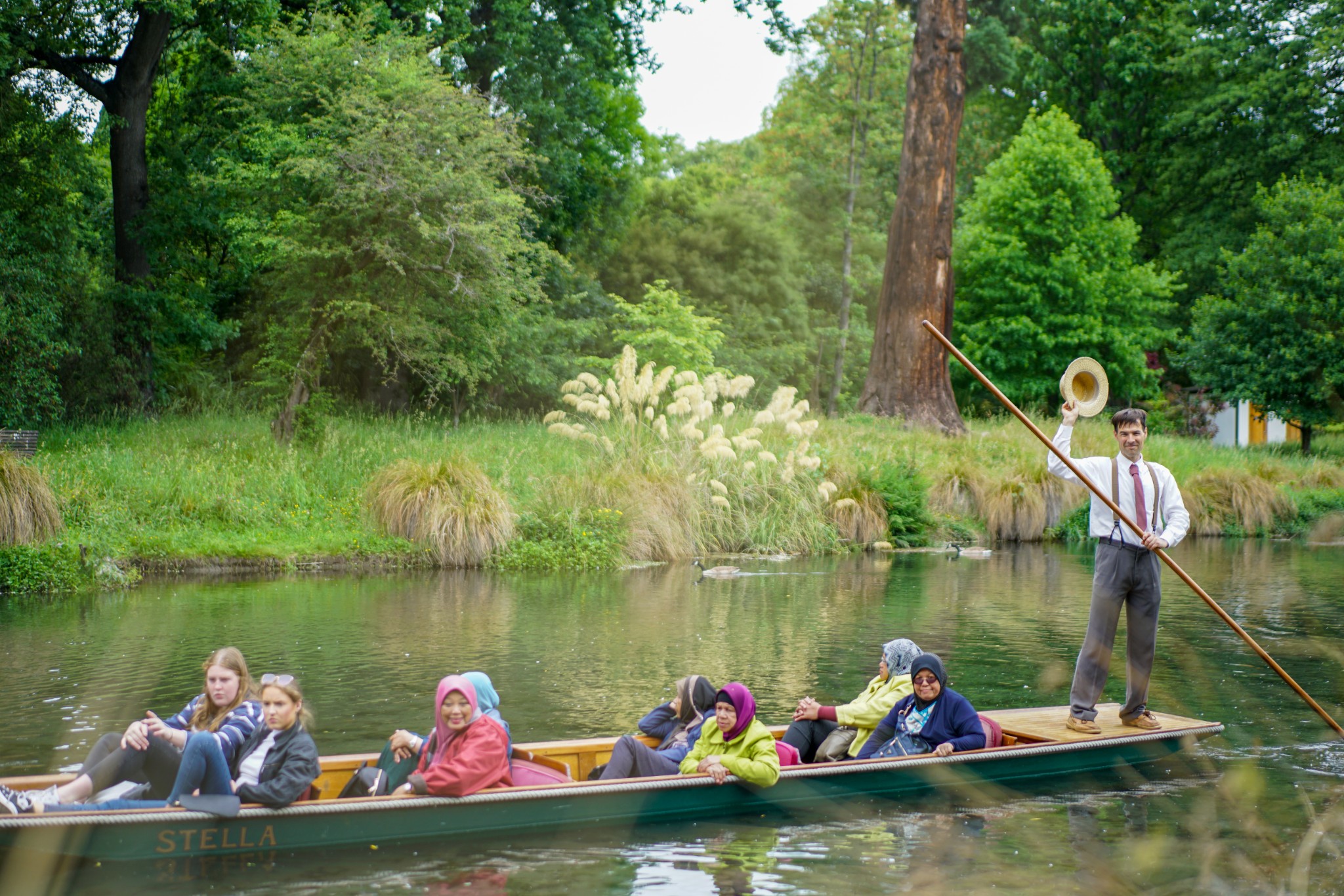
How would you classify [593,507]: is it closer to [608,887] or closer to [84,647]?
[84,647]

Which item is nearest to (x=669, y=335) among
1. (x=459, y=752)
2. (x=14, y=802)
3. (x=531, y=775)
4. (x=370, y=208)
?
(x=370, y=208)

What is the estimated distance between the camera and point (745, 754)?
7.09m

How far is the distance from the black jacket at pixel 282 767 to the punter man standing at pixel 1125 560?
4.46 meters

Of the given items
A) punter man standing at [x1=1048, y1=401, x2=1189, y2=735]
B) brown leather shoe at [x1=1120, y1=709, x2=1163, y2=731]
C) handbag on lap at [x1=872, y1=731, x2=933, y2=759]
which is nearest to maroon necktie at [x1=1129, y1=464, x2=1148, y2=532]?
punter man standing at [x1=1048, y1=401, x2=1189, y2=735]

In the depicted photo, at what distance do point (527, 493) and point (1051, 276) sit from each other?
18906 mm

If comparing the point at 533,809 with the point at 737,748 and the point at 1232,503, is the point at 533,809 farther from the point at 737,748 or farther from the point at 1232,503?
the point at 1232,503

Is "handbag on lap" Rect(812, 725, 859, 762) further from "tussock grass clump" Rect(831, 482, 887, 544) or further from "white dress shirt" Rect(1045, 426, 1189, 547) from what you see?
"tussock grass clump" Rect(831, 482, 887, 544)

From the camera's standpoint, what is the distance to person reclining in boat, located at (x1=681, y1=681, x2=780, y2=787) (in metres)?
6.92

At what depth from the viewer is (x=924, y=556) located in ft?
66.0

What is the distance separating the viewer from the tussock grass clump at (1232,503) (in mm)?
24531

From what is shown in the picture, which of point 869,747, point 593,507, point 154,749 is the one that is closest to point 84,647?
point 154,749

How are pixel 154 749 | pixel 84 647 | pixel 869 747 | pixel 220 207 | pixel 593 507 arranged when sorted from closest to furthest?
pixel 154 749 < pixel 869 747 < pixel 84 647 < pixel 593 507 < pixel 220 207

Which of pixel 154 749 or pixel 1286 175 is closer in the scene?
pixel 154 749

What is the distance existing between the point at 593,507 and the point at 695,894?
1302cm
